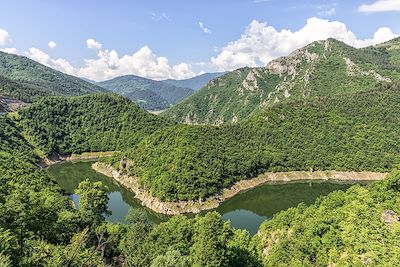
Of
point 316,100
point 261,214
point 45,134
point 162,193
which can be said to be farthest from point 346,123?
point 45,134

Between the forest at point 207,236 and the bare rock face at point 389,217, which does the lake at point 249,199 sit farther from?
the bare rock face at point 389,217

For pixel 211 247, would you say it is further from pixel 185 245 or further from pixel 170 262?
pixel 185 245

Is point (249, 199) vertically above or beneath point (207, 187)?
beneath

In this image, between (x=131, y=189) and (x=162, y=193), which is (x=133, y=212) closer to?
(x=162, y=193)

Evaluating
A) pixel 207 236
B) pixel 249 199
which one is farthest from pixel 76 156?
pixel 207 236

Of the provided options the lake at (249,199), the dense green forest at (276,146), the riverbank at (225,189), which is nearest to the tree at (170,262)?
the lake at (249,199)

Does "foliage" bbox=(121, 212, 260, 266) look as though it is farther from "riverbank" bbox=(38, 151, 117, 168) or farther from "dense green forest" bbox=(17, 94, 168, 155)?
"dense green forest" bbox=(17, 94, 168, 155)

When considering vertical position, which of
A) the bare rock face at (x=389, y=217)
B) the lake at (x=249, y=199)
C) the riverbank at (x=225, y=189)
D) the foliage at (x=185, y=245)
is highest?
the bare rock face at (x=389, y=217)
